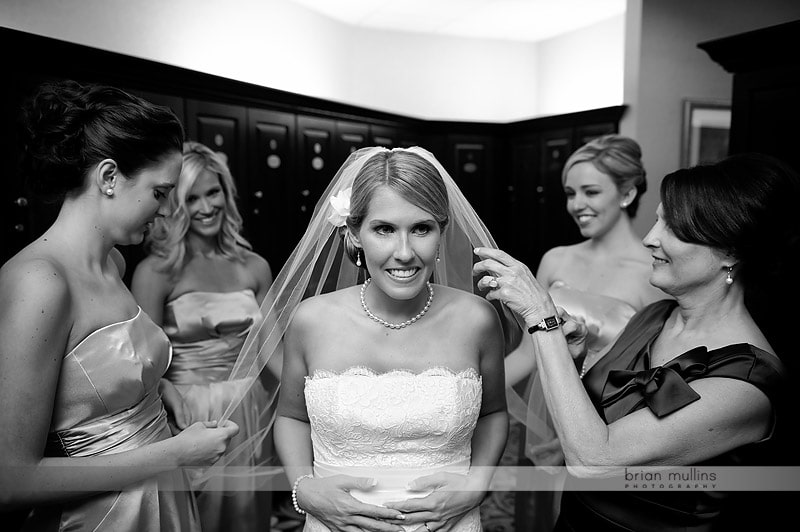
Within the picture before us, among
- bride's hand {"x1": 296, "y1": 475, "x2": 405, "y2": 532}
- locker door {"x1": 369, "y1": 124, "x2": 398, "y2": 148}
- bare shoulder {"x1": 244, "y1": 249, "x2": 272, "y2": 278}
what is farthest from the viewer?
locker door {"x1": 369, "y1": 124, "x2": 398, "y2": 148}

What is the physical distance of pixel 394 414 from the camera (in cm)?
164

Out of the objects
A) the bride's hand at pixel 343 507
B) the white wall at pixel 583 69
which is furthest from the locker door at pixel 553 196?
Result: the bride's hand at pixel 343 507

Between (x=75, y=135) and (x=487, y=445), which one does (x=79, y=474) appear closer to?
(x=75, y=135)

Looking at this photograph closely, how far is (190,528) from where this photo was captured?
69.7 inches

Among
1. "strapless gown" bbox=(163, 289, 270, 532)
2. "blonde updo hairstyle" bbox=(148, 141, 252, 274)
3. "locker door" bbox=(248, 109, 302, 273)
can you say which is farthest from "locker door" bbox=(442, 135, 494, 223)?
"strapless gown" bbox=(163, 289, 270, 532)

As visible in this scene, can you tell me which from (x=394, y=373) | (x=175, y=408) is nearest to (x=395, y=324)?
(x=394, y=373)

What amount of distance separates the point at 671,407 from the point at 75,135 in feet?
5.15

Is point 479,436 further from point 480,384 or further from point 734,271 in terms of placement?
point 734,271

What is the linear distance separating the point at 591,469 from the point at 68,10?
3725 mm

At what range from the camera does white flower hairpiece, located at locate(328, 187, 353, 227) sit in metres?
→ 1.76

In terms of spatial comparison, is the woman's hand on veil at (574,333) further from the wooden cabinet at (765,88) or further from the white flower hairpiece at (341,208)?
the wooden cabinet at (765,88)

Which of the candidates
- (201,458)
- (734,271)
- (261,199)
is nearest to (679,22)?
(261,199)

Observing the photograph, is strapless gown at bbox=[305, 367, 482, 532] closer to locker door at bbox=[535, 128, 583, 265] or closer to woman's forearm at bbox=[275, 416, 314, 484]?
woman's forearm at bbox=[275, 416, 314, 484]

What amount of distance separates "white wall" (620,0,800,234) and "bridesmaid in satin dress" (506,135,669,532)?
2.71 meters
